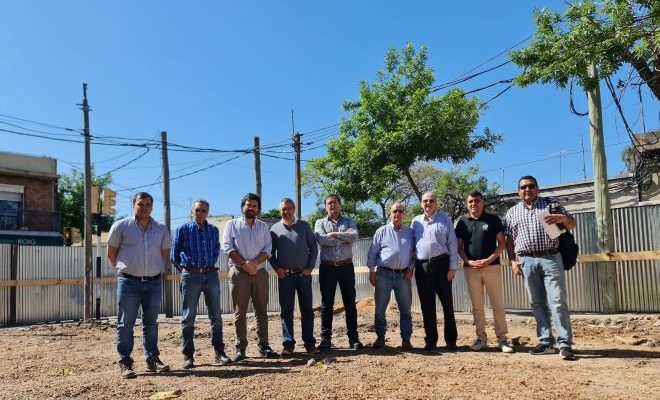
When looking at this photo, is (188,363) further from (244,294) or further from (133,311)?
(244,294)

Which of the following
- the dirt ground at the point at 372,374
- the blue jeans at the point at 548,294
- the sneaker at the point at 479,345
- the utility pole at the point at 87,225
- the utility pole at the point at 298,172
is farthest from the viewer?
the utility pole at the point at 298,172

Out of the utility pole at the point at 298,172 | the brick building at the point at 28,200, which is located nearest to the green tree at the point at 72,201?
the brick building at the point at 28,200

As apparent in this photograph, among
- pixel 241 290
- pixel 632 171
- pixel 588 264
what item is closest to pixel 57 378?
pixel 241 290

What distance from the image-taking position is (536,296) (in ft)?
21.4

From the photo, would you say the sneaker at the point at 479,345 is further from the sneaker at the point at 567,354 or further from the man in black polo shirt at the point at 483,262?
the sneaker at the point at 567,354

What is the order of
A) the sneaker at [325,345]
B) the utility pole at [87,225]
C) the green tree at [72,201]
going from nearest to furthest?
1. the sneaker at [325,345]
2. the utility pole at [87,225]
3. the green tree at [72,201]

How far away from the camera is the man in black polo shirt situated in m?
6.86

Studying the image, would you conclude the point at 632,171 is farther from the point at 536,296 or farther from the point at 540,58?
the point at 536,296

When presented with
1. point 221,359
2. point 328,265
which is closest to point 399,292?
point 328,265

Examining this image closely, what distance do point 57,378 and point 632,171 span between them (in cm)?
1495

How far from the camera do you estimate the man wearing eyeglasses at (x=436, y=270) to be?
6.98 metres

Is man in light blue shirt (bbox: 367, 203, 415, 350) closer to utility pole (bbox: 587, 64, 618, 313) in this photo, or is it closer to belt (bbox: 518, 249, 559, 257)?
belt (bbox: 518, 249, 559, 257)

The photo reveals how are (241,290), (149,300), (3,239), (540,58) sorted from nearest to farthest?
(149,300) → (241,290) → (540,58) → (3,239)

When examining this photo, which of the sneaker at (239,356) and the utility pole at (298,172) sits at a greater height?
the utility pole at (298,172)
